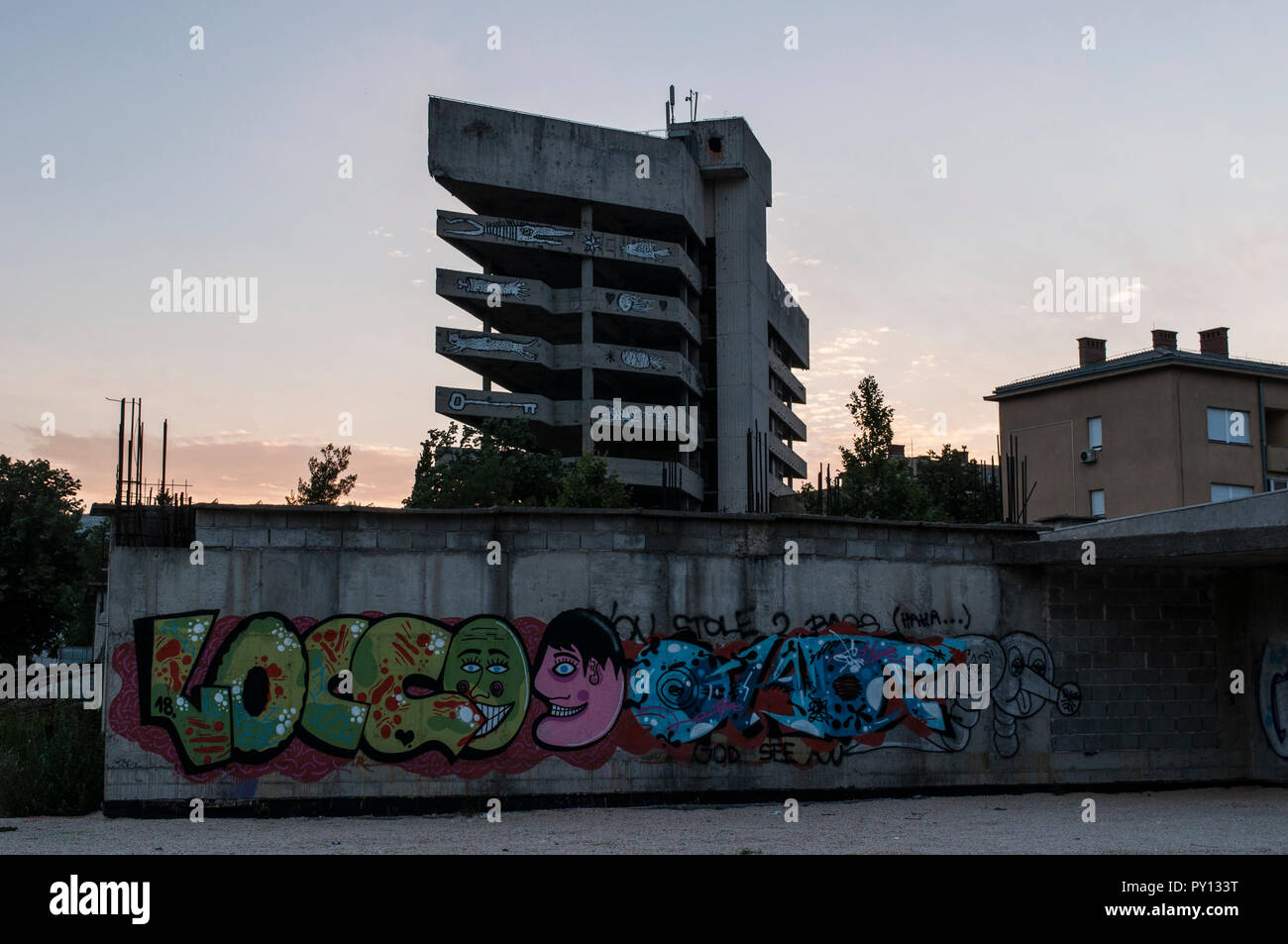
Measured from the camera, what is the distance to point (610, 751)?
51.2 feet

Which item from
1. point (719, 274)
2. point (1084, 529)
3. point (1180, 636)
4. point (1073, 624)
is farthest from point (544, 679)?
point (719, 274)

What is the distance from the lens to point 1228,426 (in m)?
51.3

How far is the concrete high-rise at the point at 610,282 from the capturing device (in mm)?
62000

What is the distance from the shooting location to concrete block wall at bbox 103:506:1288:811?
595 inches

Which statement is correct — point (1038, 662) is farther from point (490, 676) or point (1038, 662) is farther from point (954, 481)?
point (954, 481)

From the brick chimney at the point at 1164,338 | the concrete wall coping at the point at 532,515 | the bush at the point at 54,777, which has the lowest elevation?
the bush at the point at 54,777

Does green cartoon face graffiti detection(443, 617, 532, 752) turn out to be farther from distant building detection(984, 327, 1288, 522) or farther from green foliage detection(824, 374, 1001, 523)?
distant building detection(984, 327, 1288, 522)

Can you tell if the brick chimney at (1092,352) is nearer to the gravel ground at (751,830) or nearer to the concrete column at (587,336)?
the concrete column at (587,336)

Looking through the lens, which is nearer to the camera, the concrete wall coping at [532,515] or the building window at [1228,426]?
the concrete wall coping at [532,515]

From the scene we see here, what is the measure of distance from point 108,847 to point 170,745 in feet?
8.75

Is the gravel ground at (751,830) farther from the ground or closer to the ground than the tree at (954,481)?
closer to the ground

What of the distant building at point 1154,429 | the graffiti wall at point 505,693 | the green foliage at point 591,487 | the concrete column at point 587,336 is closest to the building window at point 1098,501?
the distant building at point 1154,429

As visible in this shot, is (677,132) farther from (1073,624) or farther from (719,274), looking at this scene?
(1073,624)

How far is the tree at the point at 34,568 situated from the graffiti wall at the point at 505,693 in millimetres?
27702
